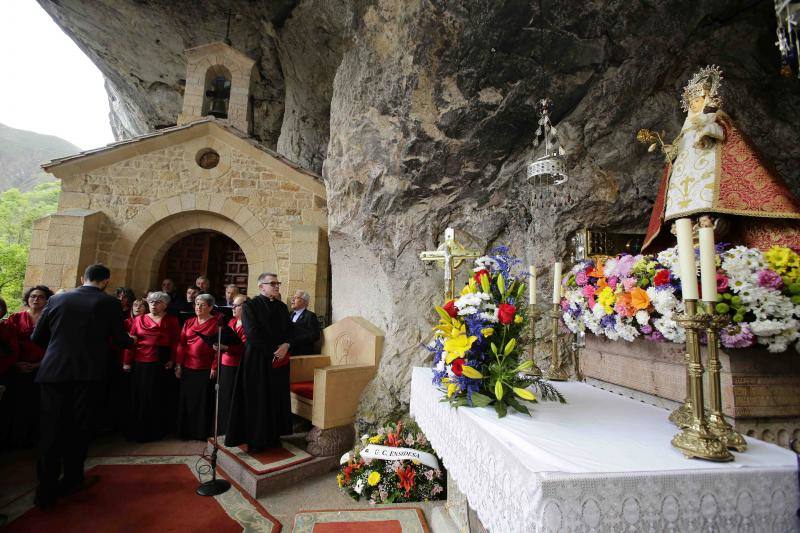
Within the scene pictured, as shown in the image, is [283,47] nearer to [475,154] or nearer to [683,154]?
[475,154]

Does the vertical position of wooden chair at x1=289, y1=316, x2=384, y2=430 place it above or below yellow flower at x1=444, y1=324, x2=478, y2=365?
below

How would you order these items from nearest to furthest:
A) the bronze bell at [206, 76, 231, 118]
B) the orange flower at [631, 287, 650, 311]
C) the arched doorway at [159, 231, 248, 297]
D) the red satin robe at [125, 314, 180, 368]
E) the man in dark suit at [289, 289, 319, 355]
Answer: the orange flower at [631, 287, 650, 311] < the red satin robe at [125, 314, 180, 368] < the man in dark suit at [289, 289, 319, 355] < the arched doorway at [159, 231, 248, 297] < the bronze bell at [206, 76, 231, 118]

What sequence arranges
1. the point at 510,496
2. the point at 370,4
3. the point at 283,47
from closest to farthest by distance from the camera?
1. the point at 510,496
2. the point at 370,4
3. the point at 283,47

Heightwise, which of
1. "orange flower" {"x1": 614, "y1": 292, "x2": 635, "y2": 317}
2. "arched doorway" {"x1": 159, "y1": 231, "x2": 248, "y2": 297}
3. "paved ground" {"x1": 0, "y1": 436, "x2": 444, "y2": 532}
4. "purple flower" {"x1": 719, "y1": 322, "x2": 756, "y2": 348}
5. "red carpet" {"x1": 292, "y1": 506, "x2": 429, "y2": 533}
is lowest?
"paved ground" {"x1": 0, "y1": 436, "x2": 444, "y2": 532}

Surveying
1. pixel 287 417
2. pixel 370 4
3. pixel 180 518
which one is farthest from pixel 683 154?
pixel 180 518

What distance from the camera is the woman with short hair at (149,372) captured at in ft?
17.3

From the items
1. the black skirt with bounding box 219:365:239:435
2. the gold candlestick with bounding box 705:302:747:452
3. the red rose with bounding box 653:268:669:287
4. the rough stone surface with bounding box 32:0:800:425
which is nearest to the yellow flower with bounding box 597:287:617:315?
the red rose with bounding box 653:268:669:287

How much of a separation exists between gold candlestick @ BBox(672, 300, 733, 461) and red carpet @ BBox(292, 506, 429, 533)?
258 cm

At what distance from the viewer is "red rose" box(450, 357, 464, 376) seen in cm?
214

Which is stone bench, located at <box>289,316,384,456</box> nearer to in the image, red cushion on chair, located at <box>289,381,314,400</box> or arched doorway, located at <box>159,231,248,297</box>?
red cushion on chair, located at <box>289,381,314,400</box>

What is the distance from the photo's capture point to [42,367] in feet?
11.7

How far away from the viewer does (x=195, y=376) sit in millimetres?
5340

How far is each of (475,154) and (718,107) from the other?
8.56 feet

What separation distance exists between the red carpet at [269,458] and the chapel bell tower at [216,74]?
817 centimetres
